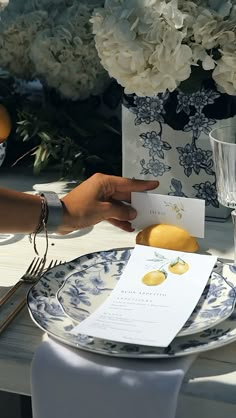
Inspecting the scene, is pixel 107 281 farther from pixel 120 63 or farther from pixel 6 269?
pixel 120 63

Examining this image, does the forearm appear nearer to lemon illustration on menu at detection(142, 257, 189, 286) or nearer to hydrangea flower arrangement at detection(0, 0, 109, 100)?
lemon illustration on menu at detection(142, 257, 189, 286)

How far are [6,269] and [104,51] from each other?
0.32 m

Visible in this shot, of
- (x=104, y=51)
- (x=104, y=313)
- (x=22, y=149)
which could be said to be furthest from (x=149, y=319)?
(x=22, y=149)

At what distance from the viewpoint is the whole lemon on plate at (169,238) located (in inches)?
42.1

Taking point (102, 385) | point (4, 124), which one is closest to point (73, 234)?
point (4, 124)

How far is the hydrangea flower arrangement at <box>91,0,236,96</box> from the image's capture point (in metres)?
0.96

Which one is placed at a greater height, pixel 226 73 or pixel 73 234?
pixel 226 73

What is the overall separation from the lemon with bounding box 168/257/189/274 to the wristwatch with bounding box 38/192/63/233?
180mm

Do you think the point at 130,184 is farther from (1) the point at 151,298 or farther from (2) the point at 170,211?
(1) the point at 151,298

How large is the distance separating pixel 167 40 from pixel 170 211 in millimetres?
252

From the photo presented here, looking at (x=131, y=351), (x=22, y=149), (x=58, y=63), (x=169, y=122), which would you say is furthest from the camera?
(x=22, y=149)

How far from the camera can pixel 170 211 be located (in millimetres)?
1097

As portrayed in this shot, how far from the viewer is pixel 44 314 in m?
0.87

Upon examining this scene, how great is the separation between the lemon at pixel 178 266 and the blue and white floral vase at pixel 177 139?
237 millimetres
